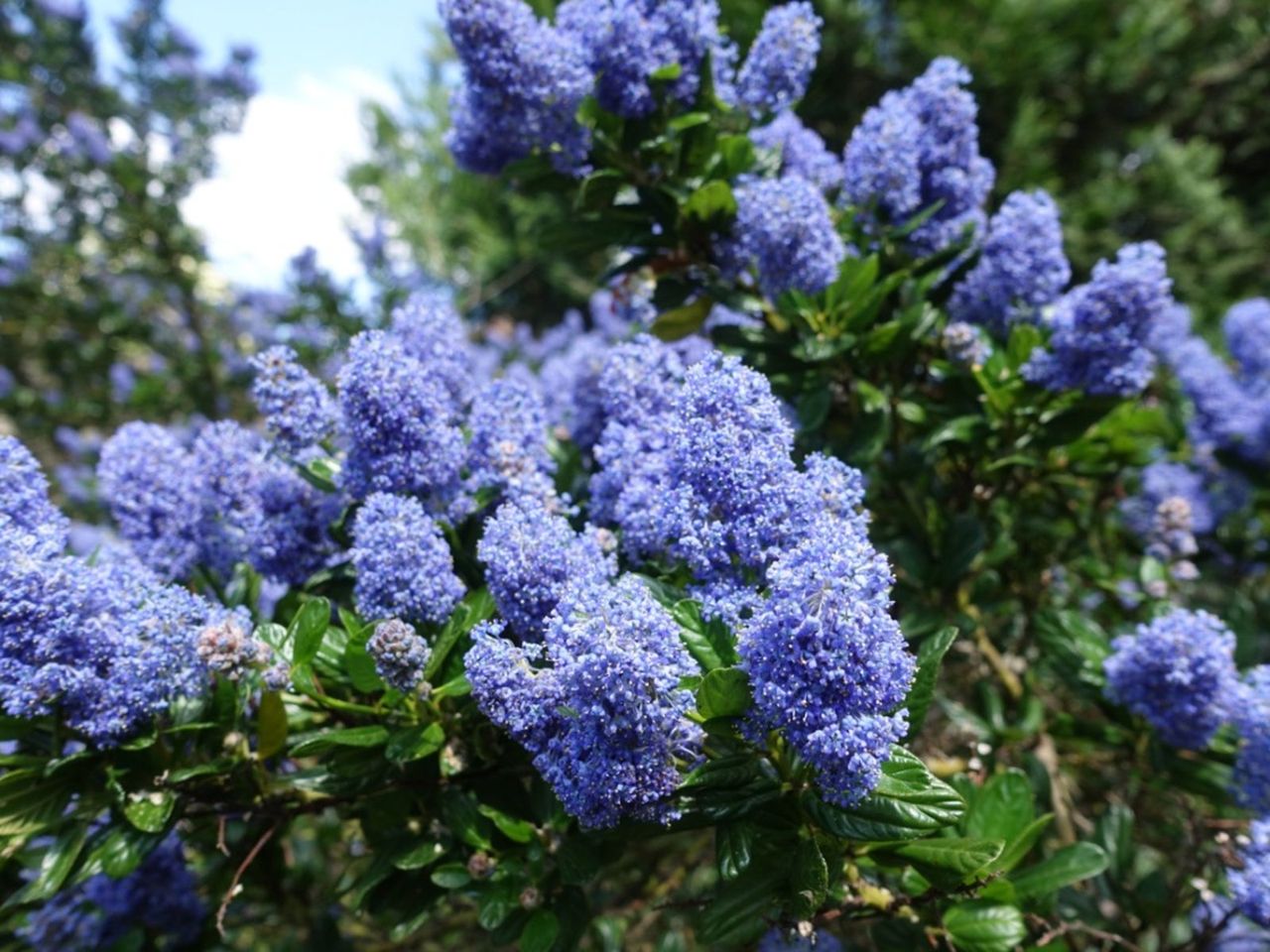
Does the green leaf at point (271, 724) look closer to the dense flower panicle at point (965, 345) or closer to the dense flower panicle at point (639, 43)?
the dense flower panicle at point (639, 43)

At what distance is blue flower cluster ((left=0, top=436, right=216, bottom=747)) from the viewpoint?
5.18 ft

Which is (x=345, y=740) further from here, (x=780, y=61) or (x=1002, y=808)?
(x=780, y=61)

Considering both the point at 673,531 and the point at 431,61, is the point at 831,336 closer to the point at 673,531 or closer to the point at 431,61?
the point at 673,531

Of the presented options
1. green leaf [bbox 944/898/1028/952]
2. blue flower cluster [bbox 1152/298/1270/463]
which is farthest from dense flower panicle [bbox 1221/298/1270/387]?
green leaf [bbox 944/898/1028/952]

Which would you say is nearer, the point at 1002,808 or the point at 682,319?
the point at 1002,808

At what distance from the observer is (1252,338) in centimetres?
332

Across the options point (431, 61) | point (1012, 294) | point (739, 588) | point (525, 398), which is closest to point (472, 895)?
point (739, 588)

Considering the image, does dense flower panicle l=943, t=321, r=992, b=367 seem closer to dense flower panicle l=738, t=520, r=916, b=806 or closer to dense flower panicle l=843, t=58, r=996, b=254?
dense flower panicle l=843, t=58, r=996, b=254

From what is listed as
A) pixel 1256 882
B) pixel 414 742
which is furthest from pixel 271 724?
pixel 1256 882

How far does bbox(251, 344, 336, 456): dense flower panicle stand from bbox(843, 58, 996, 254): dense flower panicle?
124 centimetres

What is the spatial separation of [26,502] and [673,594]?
1.12 meters

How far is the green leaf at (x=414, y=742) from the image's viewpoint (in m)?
1.64

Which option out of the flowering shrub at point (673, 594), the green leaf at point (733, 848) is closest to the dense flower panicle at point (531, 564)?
the flowering shrub at point (673, 594)

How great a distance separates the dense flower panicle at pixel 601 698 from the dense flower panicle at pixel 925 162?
124 cm
